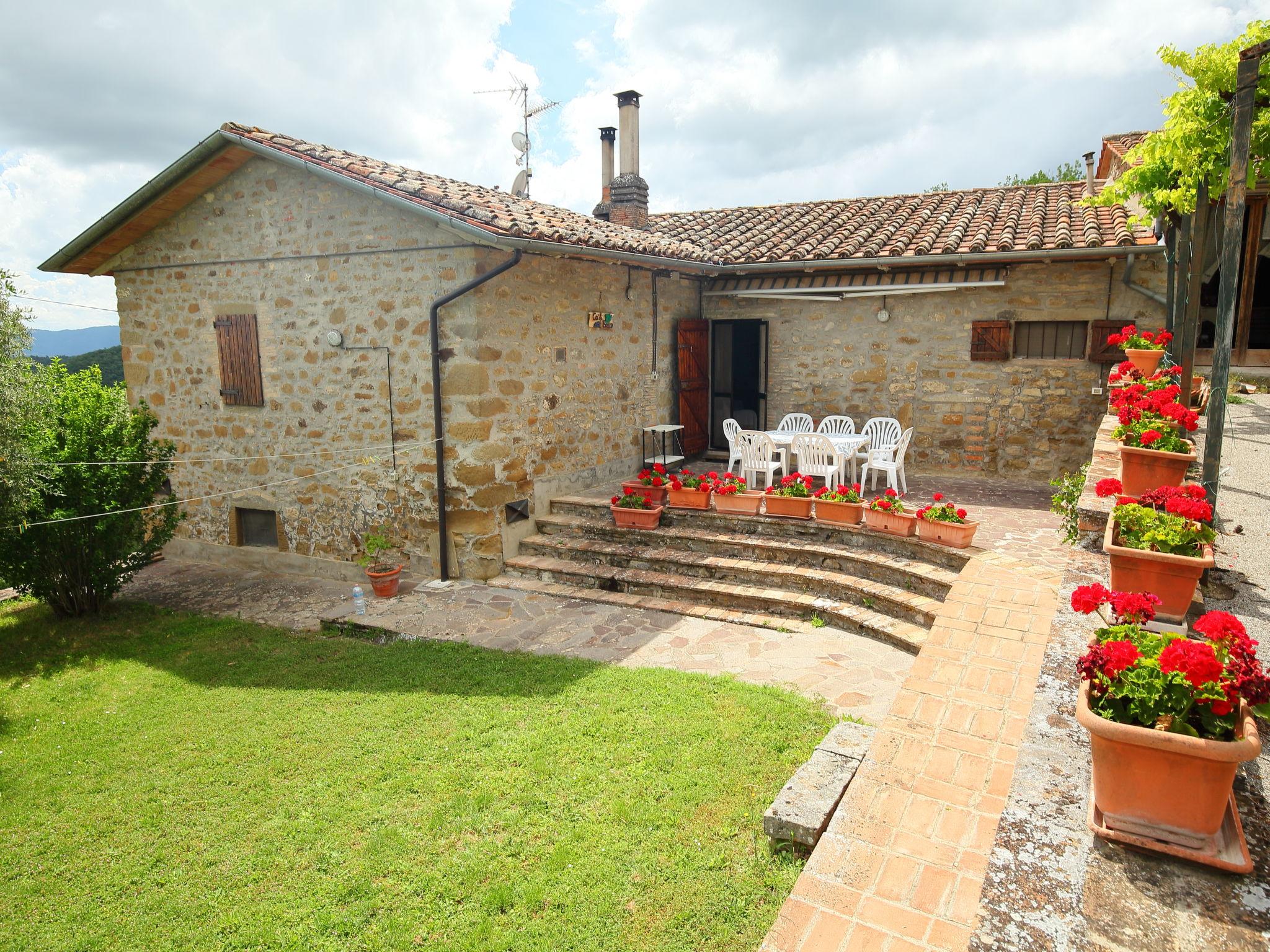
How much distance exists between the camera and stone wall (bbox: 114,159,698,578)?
8.11 m

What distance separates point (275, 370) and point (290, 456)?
3.40 ft

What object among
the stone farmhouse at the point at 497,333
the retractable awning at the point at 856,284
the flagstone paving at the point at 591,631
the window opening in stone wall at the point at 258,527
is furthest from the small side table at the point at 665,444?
the window opening in stone wall at the point at 258,527

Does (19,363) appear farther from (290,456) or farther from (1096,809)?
(1096,809)

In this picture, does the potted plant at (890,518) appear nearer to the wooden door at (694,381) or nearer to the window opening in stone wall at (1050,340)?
the window opening in stone wall at (1050,340)

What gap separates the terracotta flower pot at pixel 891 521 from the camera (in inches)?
287

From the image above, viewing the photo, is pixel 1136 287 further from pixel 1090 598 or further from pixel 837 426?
pixel 1090 598

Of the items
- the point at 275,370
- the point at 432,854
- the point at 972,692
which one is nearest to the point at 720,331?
the point at 275,370

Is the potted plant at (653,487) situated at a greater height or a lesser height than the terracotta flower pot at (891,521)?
greater

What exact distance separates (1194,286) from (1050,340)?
4.03 metres

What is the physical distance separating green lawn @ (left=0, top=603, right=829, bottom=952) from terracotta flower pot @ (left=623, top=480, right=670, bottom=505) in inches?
109

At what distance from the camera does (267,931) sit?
11.4 ft

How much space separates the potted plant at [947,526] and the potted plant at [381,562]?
537cm

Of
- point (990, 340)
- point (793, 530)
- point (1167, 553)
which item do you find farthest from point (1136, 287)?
point (1167, 553)

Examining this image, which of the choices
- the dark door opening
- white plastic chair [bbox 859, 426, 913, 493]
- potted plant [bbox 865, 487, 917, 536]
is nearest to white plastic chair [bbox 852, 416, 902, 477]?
white plastic chair [bbox 859, 426, 913, 493]
